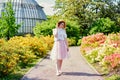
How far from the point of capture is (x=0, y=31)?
33719mm

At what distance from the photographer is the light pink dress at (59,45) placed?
13.2 metres

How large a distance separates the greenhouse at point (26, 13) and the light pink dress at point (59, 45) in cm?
4416

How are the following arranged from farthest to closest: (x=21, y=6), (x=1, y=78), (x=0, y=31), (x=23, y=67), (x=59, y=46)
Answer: (x=21, y=6) → (x=0, y=31) → (x=23, y=67) → (x=59, y=46) → (x=1, y=78)

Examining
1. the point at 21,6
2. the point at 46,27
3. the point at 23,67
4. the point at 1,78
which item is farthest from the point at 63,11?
the point at 1,78

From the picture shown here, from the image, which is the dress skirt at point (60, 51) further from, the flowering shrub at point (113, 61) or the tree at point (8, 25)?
the tree at point (8, 25)

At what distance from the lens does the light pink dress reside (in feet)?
43.2

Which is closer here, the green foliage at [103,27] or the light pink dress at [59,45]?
the light pink dress at [59,45]

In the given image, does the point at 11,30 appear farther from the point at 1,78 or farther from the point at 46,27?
the point at 1,78

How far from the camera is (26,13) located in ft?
193

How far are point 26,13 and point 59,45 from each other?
46098 millimetres

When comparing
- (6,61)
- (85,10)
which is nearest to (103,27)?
(85,10)

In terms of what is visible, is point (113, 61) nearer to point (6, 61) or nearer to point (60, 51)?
point (60, 51)

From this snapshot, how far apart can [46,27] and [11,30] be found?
8.89 m

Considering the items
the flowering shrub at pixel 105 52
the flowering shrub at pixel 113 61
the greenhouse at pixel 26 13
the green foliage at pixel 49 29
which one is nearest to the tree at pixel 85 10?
the greenhouse at pixel 26 13
